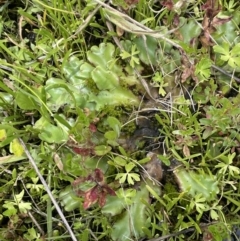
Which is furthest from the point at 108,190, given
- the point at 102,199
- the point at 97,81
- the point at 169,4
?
the point at 169,4

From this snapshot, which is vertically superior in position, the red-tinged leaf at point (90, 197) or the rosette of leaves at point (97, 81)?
the rosette of leaves at point (97, 81)

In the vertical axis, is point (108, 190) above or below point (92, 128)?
below

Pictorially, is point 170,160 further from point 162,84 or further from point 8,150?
point 8,150

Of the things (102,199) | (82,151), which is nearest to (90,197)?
(102,199)

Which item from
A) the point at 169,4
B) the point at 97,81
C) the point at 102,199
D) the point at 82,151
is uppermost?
the point at 169,4

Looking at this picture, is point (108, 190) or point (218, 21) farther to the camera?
point (218, 21)

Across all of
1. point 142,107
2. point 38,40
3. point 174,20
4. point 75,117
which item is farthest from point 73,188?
point 174,20

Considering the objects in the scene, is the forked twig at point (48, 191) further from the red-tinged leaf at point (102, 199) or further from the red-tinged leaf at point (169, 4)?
the red-tinged leaf at point (169, 4)

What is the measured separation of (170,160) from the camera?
1.52m

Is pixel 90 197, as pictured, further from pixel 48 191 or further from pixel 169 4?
pixel 169 4

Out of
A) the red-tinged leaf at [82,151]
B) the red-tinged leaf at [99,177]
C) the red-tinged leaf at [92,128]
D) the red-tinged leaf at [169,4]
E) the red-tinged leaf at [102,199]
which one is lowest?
the red-tinged leaf at [102,199]

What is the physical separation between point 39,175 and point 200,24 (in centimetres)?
72

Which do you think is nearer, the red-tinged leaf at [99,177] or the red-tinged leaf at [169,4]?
the red-tinged leaf at [99,177]

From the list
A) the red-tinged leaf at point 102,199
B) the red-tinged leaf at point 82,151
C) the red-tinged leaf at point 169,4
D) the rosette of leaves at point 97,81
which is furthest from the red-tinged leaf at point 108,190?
the red-tinged leaf at point 169,4
